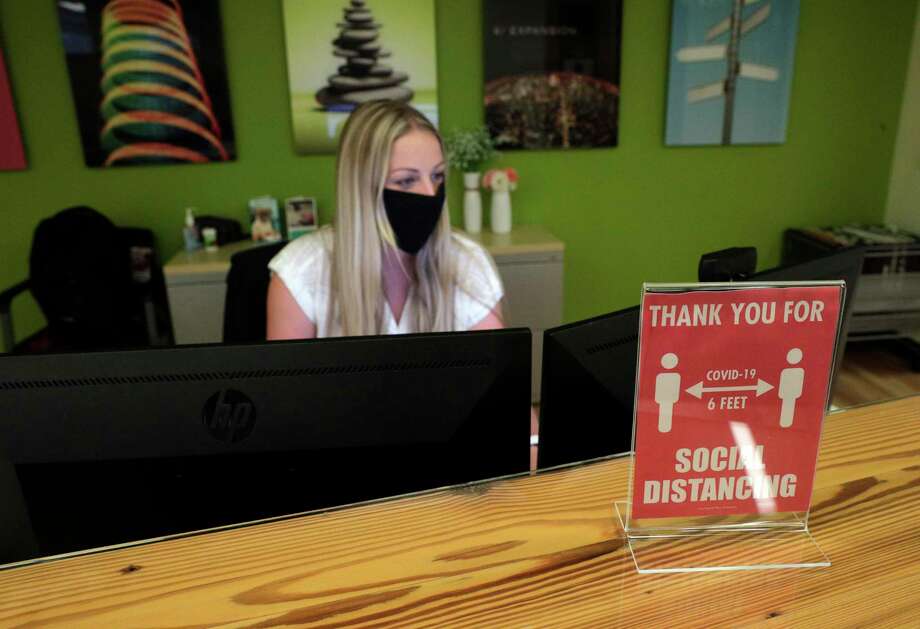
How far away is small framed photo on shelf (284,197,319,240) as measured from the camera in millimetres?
3102

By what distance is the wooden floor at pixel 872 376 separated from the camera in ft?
10.3

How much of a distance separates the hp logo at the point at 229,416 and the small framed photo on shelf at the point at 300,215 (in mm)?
2530

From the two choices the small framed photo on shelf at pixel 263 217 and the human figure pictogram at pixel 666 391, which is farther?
the small framed photo on shelf at pixel 263 217

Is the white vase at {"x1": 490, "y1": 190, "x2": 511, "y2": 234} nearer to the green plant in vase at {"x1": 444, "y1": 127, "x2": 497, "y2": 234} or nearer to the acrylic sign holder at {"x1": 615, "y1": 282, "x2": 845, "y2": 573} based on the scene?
the green plant in vase at {"x1": 444, "y1": 127, "x2": 497, "y2": 234}

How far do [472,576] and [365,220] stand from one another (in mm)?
1011

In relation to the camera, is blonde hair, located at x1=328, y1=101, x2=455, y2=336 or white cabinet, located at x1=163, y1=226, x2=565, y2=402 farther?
white cabinet, located at x1=163, y1=226, x2=565, y2=402

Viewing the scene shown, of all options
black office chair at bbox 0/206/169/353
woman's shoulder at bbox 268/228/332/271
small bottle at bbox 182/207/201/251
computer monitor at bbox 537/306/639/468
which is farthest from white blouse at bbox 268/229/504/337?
small bottle at bbox 182/207/201/251

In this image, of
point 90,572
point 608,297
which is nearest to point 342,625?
point 90,572

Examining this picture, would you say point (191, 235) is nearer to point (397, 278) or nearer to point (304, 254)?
point (304, 254)

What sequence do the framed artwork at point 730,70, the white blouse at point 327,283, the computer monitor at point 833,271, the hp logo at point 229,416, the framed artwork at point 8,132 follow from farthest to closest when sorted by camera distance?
the framed artwork at point 730,70
the framed artwork at point 8,132
the white blouse at point 327,283
the computer monitor at point 833,271
the hp logo at point 229,416

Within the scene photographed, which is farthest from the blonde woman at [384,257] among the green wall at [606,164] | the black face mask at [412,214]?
the green wall at [606,164]

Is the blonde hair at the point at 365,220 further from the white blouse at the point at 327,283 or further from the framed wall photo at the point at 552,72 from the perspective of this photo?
the framed wall photo at the point at 552,72

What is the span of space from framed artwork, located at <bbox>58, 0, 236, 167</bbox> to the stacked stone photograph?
503 millimetres

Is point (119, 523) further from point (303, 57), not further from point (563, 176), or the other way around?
point (563, 176)
